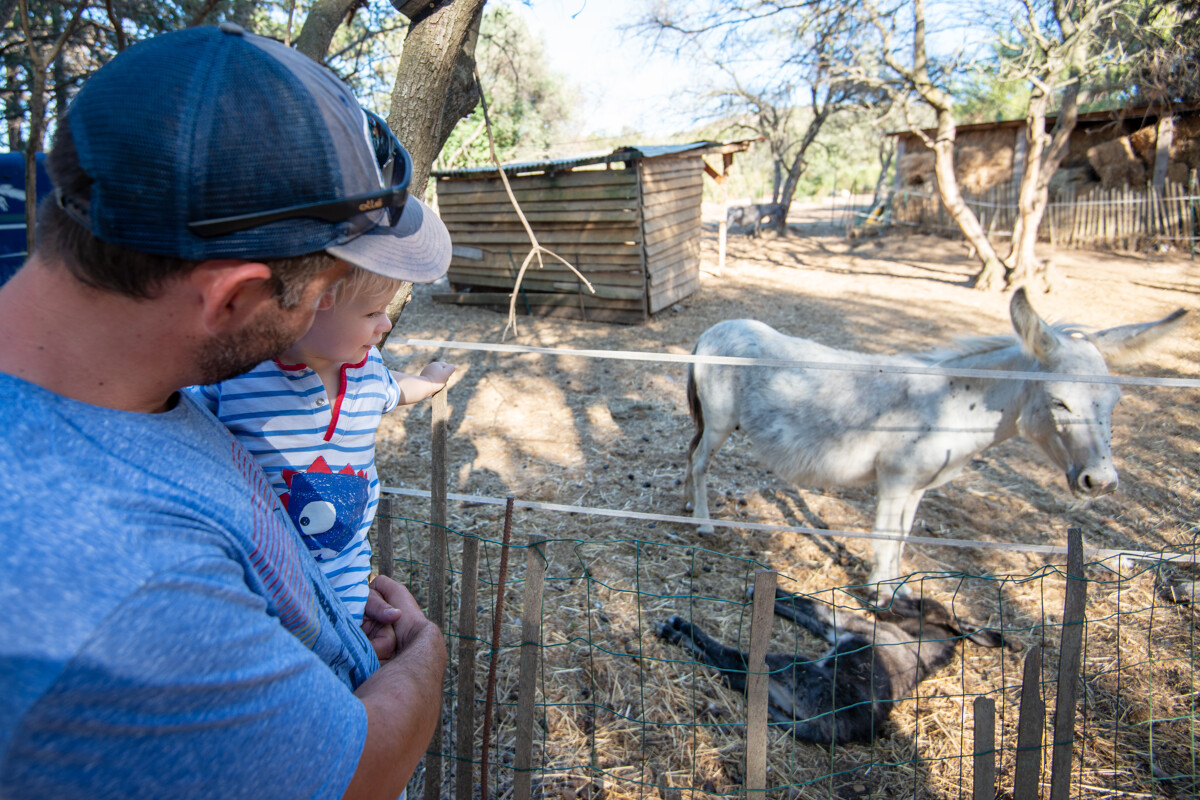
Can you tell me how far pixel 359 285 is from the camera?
1.19 meters

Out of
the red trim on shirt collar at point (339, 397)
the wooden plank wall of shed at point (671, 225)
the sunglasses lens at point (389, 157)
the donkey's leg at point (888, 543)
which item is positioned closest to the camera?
the sunglasses lens at point (389, 157)

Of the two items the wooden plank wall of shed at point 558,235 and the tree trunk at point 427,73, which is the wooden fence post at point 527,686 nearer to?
the tree trunk at point 427,73

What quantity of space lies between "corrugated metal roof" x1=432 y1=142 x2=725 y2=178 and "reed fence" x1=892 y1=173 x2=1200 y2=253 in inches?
492

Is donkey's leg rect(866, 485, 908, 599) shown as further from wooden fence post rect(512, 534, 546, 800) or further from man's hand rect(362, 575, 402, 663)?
man's hand rect(362, 575, 402, 663)

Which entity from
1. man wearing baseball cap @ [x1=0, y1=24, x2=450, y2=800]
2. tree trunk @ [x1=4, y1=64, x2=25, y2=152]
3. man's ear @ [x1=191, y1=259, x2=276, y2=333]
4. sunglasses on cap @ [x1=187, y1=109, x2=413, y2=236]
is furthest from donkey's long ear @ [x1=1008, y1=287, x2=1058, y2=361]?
tree trunk @ [x1=4, y1=64, x2=25, y2=152]

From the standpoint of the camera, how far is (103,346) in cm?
74

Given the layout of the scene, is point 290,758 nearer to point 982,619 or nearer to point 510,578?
point 510,578

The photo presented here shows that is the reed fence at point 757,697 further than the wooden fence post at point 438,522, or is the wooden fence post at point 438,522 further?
the wooden fence post at point 438,522

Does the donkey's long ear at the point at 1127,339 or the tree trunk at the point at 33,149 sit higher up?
the tree trunk at the point at 33,149

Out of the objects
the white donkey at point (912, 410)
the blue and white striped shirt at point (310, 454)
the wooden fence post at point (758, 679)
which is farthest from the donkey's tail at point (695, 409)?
the blue and white striped shirt at point (310, 454)

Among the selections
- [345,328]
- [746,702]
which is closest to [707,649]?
[746,702]

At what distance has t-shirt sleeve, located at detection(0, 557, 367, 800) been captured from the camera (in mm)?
569

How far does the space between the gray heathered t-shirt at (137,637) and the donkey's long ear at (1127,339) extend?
4351 millimetres

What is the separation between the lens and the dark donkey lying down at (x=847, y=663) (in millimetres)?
2980
